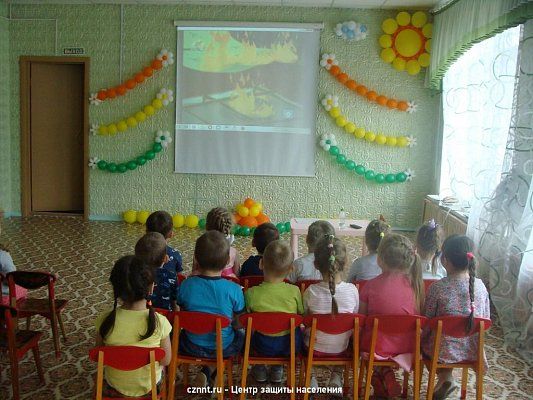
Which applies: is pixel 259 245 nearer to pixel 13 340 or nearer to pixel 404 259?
pixel 404 259

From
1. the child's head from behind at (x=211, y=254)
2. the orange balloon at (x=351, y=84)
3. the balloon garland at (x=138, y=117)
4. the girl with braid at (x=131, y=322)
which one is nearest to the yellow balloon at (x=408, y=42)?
the orange balloon at (x=351, y=84)

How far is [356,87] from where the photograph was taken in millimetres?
7039

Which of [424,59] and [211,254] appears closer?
[211,254]

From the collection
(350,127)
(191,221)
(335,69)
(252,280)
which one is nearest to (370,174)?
(350,127)

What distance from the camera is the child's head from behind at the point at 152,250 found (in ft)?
9.36

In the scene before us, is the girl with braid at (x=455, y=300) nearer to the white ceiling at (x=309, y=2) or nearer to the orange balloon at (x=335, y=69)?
the orange balloon at (x=335, y=69)

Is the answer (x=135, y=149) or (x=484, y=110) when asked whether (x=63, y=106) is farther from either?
(x=484, y=110)

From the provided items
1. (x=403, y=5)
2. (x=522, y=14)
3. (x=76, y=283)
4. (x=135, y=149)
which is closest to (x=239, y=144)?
(x=135, y=149)

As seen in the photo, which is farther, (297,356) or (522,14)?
(522,14)

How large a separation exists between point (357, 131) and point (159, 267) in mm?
4687

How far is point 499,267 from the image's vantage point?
13.8 ft

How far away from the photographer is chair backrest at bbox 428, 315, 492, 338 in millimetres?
2467

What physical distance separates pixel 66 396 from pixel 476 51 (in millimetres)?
4977

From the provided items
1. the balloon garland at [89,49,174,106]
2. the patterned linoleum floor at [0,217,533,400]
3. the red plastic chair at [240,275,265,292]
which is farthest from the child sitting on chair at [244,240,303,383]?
the balloon garland at [89,49,174,106]
